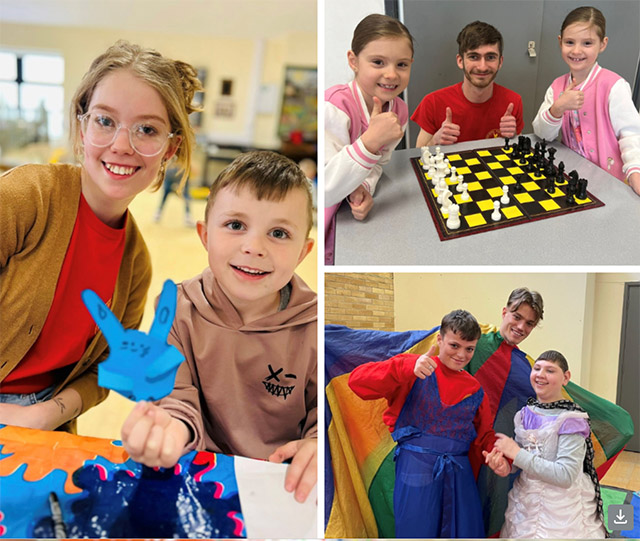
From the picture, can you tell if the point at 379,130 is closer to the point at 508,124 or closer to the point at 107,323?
the point at 508,124

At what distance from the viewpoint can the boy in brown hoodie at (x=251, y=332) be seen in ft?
4.43

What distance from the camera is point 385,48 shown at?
1.34 m

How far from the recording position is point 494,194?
1395 mm

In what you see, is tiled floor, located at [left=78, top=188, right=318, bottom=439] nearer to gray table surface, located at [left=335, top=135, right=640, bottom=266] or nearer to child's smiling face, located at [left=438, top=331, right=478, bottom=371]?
gray table surface, located at [left=335, top=135, right=640, bottom=266]

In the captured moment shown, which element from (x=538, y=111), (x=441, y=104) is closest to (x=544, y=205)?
(x=538, y=111)

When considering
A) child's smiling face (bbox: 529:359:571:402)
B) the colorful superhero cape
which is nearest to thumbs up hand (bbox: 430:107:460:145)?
the colorful superhero cape

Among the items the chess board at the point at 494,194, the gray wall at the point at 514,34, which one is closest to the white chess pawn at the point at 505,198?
the chess board at the point at 494,194

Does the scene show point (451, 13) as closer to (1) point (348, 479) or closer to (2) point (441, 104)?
(2) point (441, 104)

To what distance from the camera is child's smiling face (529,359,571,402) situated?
143 centimetres

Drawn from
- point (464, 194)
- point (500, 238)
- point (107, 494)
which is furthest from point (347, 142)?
point (107, 494)

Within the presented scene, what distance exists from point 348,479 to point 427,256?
1.94ft

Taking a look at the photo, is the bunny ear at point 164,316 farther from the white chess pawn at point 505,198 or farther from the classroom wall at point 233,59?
the white chess pawn at point 505,198

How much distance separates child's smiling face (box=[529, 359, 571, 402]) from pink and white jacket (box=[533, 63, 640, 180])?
480 mm

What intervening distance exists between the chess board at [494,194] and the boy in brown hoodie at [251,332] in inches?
12.1
